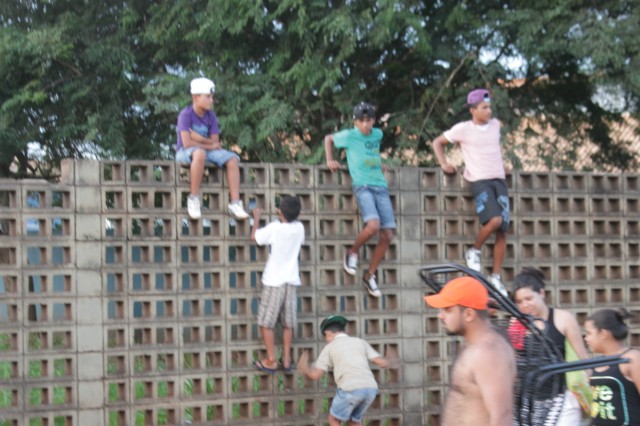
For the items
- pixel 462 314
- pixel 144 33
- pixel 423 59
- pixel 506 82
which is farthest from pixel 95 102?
pixel 462 314

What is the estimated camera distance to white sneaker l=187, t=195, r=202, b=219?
7980 mm

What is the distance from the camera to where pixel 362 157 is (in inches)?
338

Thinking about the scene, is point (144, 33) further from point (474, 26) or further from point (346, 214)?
point (346, 214)

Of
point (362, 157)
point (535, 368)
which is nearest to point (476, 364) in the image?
point (535, 368)

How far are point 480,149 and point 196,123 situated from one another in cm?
256

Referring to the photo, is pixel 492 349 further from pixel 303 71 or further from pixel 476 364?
pixel 303 71

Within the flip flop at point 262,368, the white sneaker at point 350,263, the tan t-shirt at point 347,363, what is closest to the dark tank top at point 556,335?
the tan t-shirt at point 347,363

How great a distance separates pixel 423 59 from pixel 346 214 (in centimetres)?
447

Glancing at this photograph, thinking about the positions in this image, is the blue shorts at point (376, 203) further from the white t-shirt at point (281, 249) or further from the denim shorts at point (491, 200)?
the denim shorts at point (491, 200)

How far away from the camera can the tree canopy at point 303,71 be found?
11578 mm

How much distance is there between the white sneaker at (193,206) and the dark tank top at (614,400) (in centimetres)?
343

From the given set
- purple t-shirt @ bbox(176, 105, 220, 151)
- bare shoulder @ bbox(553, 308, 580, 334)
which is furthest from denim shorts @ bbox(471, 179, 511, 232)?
bare shoulder @ bbox(553, 308, 580, 334)

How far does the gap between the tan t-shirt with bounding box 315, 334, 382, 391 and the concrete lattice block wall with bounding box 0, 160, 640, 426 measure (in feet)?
2.41

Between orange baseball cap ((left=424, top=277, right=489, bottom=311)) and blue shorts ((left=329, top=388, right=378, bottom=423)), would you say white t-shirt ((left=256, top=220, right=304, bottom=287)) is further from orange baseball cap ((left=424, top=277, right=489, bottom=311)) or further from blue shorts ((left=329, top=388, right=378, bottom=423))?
orange baseball cap ((left=424, top=277, right=489, bottom=311))
